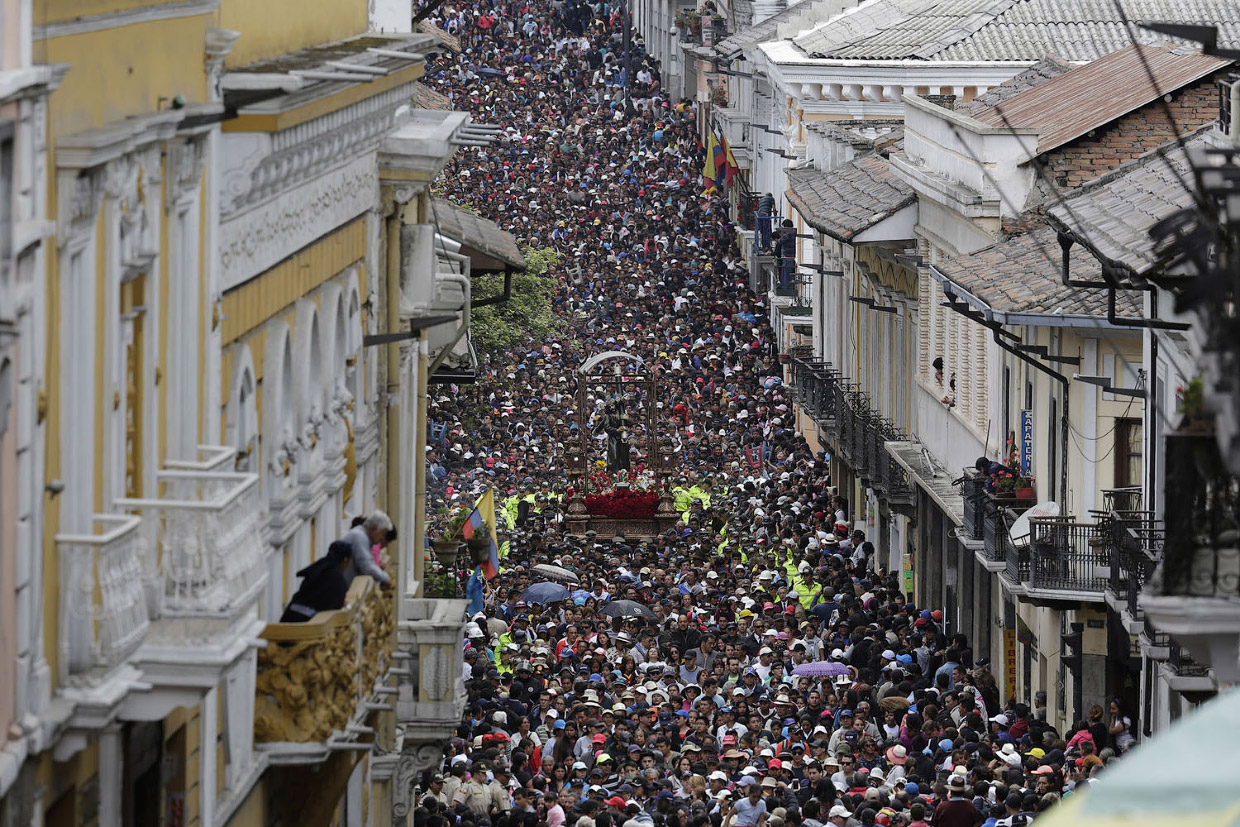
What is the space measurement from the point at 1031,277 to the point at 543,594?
990 centimetres

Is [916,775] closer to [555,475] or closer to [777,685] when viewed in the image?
[777,685]

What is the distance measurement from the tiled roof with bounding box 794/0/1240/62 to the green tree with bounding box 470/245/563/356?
12.8m

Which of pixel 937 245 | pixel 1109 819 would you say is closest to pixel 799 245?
pixel 937 245

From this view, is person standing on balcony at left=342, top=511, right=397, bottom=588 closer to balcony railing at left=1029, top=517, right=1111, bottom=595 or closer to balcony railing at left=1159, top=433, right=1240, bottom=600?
balcony railing at left=1159, top=433, right=1240, bottom=600

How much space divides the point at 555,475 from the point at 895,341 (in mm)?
12097

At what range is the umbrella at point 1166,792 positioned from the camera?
9094 millimetres

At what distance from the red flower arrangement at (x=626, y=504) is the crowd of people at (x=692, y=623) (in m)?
0.80

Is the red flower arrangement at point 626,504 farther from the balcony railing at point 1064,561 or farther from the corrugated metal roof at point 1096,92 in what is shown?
the balcony railing at point 1064,561

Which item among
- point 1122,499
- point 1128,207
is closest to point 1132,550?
point 1128,207

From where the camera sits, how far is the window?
31016 mm

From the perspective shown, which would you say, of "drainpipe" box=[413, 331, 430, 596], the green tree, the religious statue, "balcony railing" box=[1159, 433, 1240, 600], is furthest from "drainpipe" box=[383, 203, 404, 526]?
the green tree

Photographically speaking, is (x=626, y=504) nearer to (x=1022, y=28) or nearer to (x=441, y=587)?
(x=1022, y=28)

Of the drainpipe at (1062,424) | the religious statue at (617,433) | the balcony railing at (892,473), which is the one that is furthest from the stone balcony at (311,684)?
the religious statue at (617,433)

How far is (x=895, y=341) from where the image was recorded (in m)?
45.8
